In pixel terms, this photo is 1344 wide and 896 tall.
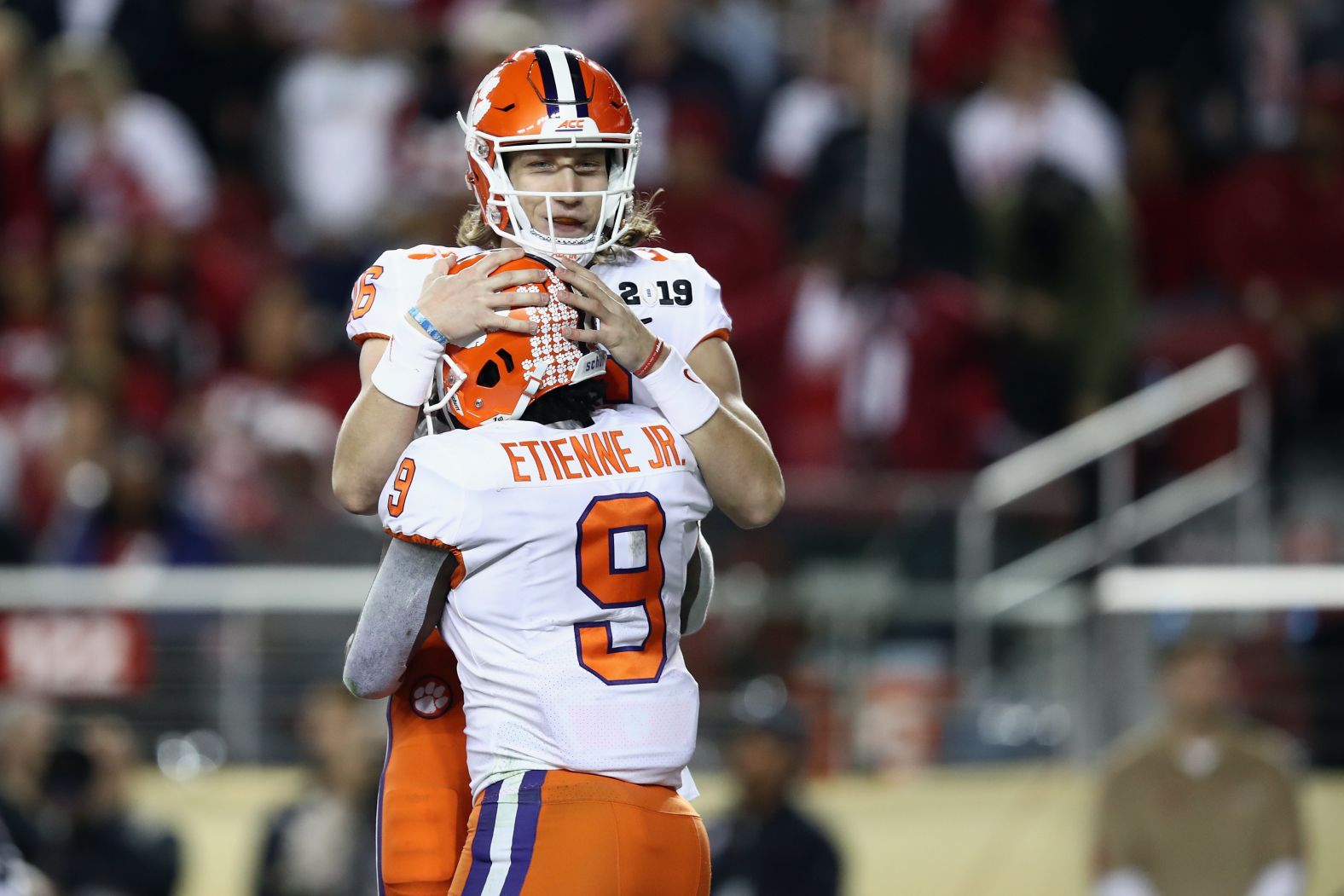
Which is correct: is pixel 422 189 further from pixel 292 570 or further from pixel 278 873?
pixel 278 873

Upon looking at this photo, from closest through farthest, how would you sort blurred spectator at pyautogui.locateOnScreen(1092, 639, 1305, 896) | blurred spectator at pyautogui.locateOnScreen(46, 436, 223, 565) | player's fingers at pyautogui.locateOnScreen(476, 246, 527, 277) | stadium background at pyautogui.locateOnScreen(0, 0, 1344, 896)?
player's fingers at pyautogui.locateOnScreen(476, 246, 527, 277), blurred spectator at pyautogui.locateOnScreen(1092, 639, 1305, 896), stadium background at pyautogui.locateOnScreen(0, 0, 1344, 896), blurred spectator at pyautogui.locateOnScreen(46, 436, 223, 565)

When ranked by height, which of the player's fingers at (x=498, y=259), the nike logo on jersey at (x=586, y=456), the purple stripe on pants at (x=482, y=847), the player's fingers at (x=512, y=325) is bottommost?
the purple stripe on pants at (x=482, y=847)

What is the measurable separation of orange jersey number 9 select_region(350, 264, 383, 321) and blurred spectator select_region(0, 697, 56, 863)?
14.6 ft

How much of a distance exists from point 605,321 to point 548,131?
36 cm

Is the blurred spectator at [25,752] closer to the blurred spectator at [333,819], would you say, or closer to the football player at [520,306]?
the blurred spectator at [333,819]

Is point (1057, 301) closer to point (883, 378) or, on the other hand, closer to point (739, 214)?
point (883, 378)

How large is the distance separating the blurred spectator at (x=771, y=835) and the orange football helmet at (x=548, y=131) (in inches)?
149

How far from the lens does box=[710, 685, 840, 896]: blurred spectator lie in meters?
7.17

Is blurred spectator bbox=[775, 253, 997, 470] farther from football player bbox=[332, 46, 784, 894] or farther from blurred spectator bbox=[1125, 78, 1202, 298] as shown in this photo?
football player bbox=[332, 46, 784, 894]

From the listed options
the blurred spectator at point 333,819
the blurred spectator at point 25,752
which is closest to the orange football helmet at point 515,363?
the blurred spectator at point 333,819

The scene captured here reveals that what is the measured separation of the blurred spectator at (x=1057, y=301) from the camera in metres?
A: 8.72

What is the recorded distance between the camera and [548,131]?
3568 mm

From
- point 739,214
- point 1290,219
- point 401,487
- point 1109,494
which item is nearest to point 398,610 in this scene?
point 401,487

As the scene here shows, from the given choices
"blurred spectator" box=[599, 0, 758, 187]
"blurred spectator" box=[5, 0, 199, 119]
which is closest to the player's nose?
"blurred spectator" box=[599, 0, 758, 187]
